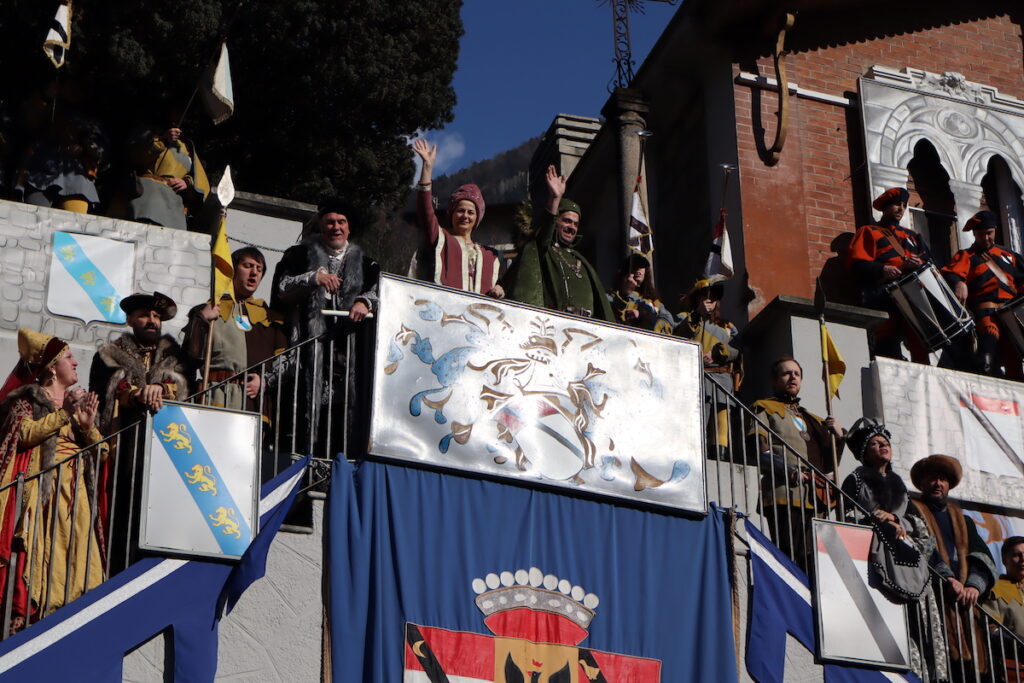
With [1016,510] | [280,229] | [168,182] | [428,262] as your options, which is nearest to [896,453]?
[1016,510]

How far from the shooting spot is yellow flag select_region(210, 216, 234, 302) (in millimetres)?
11109

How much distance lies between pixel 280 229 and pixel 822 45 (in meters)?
5.68

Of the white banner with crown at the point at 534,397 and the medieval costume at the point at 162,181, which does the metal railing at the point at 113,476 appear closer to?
the white banner with crown at the point at 534,397

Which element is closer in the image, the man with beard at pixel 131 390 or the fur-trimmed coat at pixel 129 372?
the man with beard at pixel 131 390

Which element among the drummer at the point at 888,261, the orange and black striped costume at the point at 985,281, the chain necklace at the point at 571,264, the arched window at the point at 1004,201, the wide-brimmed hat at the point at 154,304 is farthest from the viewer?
the arched window at the point at 1004,201

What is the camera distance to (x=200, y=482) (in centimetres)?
914

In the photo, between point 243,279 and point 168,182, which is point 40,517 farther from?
point 168,182

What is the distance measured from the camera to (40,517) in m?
8.99

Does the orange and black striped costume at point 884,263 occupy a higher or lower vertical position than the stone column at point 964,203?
lower

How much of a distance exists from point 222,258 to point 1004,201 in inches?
330

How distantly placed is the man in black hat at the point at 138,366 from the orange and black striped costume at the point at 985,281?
7105mm

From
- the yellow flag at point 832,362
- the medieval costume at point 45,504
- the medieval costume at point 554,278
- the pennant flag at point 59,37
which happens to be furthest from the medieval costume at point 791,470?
Result: the pennant flag at point 59,37

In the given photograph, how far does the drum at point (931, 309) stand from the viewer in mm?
13984

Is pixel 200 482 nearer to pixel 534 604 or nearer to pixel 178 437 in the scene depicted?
pixel 178 437
